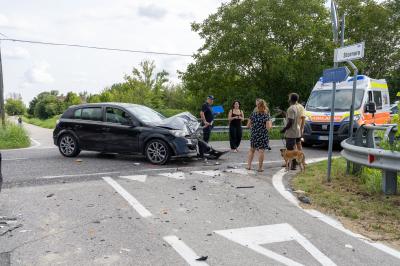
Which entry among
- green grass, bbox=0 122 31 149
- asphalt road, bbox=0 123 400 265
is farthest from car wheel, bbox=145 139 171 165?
green grass, bbox=0 122 31 149

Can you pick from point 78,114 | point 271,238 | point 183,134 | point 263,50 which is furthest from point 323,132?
point 263,50

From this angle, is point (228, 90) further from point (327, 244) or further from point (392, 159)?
point (327, 244)

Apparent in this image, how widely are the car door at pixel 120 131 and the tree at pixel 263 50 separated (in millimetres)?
13686

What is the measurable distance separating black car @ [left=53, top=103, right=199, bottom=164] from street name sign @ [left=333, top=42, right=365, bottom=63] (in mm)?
4147

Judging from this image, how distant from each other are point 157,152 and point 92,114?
2.34 m

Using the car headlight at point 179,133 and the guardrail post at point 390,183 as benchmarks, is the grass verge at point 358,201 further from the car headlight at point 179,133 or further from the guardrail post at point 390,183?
the car headlight at point 179,133

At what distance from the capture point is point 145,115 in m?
10.5

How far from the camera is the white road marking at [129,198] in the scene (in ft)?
18.4

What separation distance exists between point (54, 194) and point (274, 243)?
4.00 metres

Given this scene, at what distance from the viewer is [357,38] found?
3400 centimetres

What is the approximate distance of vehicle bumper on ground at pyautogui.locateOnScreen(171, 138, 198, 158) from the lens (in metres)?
9.62

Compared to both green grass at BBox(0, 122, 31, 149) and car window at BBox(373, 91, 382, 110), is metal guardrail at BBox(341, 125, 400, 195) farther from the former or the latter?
green grass at BBox(0, 122, 31, 149)

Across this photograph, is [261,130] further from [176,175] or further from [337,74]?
[337,74]

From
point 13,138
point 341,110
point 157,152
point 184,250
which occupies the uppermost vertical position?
point 341,110
